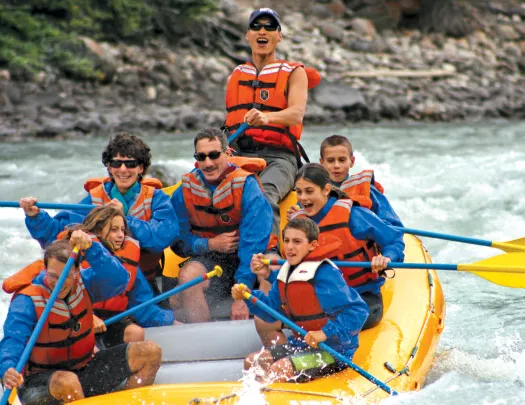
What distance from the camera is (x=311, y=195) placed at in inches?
150

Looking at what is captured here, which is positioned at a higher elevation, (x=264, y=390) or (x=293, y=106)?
(x=293, y=106)

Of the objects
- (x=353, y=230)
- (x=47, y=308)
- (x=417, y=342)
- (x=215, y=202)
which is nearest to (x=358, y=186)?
(x=353, y=230)

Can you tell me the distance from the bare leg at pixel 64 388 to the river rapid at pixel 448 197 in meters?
1.24

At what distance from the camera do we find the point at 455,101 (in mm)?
15492

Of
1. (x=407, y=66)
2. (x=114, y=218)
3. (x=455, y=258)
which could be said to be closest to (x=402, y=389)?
(x=114, y=218)

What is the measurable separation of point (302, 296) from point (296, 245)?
0.20 meters

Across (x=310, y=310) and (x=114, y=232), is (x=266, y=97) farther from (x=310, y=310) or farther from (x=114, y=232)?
(x=310, y=310)

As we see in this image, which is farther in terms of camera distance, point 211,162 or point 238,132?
point 238,132

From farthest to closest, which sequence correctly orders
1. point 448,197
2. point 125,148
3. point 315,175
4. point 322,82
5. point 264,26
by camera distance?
point 322,82
point 448,197
point 264,26
point 125,148
point 315,175

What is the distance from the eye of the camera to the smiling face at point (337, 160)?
4.25m

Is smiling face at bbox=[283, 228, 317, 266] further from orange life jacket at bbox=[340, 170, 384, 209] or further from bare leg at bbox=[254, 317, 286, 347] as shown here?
orange life jacket at bbox=[340, 170, 384, 209]

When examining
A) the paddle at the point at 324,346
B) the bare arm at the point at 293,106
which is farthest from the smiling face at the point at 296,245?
the bare arm at the point at 293,106

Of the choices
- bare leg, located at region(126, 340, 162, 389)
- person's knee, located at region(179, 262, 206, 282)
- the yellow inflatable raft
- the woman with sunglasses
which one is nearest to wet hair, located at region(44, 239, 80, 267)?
bare leg, located at region(126, 340, 162, 389)

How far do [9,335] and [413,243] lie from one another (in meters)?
2.51
